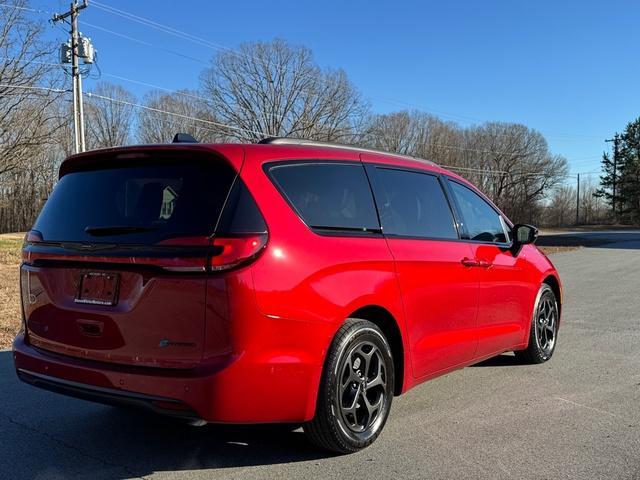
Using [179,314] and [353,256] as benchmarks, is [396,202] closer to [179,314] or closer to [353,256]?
[353,256]

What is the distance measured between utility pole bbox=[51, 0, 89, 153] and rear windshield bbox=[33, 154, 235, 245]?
930 inches

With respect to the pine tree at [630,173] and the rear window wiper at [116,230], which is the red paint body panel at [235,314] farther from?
the pine tree at [630,173]

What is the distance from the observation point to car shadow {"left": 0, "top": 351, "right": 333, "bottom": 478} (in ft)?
11.3

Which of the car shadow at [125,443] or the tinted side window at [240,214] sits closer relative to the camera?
the tinted side window at [240,214]

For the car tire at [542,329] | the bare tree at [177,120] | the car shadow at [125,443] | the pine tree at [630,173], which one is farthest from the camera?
the pine tree at [630,173]

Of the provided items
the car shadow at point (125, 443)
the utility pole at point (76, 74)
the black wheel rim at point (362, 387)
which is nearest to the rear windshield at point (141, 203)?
the car shadow at point (125, 443)

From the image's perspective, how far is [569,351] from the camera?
248 inches

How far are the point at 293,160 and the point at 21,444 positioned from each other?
2609 mm

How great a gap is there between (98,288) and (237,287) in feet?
2.87

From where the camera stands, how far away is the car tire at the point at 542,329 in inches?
222

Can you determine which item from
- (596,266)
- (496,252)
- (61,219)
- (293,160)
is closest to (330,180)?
(293,160)

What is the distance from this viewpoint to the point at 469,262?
15.1ft

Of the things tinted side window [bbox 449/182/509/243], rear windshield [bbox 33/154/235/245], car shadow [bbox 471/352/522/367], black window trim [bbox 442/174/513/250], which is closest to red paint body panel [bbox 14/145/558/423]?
rear windshield [bbox 33/154/235/245]

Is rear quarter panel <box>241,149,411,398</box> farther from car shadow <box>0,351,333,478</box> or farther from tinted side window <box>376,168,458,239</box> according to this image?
car shadow <box>0,351,333,478</box>
